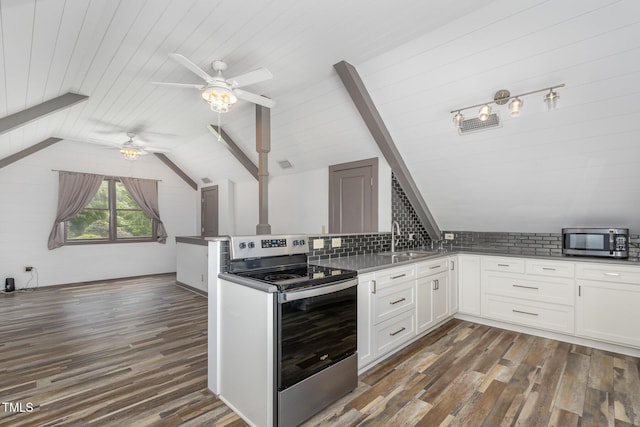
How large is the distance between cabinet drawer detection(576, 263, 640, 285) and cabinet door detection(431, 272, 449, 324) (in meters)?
1.25

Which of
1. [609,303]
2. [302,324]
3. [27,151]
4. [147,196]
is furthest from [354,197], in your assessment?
[27,151]

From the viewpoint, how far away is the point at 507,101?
262 cm

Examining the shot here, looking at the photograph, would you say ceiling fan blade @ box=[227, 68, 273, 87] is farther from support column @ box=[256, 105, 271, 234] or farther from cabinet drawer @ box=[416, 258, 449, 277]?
cabinet drawer @ box=[416, 258, 449, 277]

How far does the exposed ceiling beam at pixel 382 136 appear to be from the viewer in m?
3.01

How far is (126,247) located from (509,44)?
24.0 feet

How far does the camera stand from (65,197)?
5.73 metres

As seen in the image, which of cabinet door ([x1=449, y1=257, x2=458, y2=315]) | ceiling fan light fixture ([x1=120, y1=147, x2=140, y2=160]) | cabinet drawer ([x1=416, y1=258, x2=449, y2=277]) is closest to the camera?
cabinet drawer ([x1=416, y1=258, x2=449, y2=277])

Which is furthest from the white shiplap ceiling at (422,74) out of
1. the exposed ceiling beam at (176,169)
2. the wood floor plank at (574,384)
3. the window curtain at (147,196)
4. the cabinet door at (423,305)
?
the exposed ceiling beam at (176,169)

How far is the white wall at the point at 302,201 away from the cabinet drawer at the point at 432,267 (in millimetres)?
775

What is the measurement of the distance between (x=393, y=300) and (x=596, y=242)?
223cm

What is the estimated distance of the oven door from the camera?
1718 millimetres

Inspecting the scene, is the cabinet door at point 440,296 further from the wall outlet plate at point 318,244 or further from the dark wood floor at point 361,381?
the wall outlet plate at point 318,244

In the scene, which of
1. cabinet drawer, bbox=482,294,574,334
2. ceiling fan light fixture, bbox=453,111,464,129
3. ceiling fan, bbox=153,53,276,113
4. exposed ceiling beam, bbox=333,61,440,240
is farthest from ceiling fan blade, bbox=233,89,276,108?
cabinet drawer, bbox=482,294,574,334

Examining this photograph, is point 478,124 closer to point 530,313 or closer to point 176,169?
point 530,313
